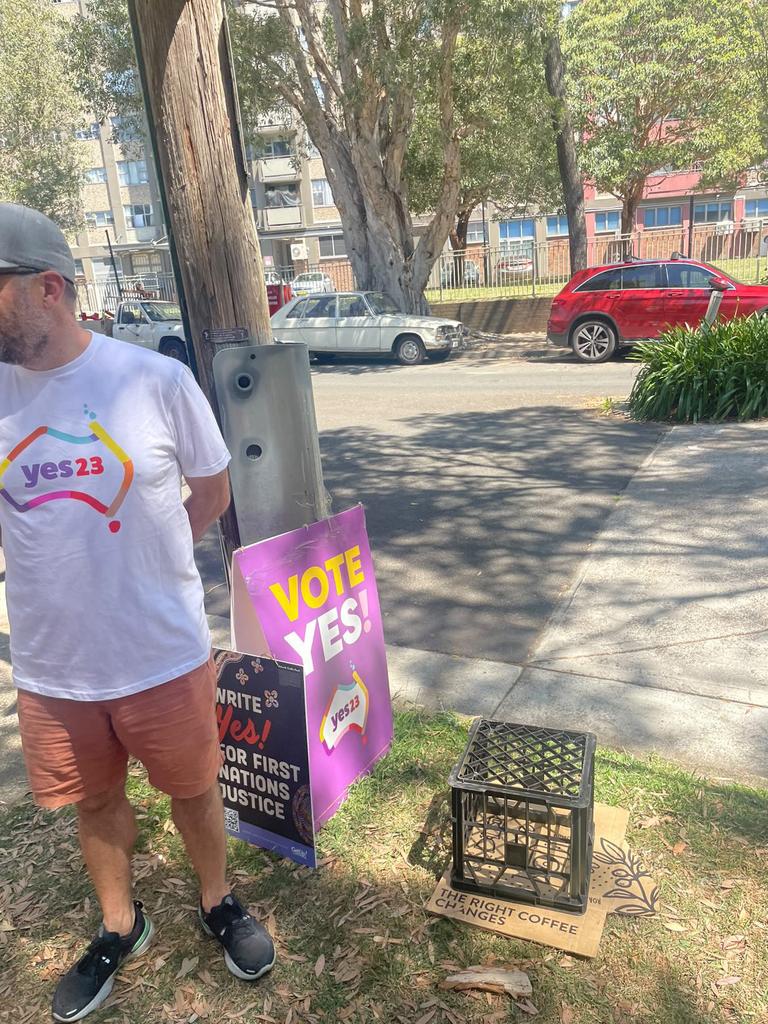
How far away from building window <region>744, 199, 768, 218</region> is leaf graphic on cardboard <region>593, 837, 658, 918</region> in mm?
50678

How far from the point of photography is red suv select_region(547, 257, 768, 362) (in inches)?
535

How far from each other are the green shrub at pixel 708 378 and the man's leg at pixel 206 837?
792cm

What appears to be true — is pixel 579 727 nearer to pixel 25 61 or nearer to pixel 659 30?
pixel 659 30

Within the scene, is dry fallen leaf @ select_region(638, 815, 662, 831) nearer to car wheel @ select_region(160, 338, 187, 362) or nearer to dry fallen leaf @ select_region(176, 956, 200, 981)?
dry fallen leaf @ select_region(176, 956, 200, 981)

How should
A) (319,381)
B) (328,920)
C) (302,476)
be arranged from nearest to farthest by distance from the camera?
1. (328,920)
2. (302,476)
3. (319,381)

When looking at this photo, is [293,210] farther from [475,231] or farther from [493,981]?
[493,981]

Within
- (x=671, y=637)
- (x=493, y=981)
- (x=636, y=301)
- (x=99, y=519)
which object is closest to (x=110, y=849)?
(x=99, y=519)

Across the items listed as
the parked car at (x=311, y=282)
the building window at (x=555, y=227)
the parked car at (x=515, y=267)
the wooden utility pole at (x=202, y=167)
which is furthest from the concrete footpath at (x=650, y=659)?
the building window at (x=555, y=227)

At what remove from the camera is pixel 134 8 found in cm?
268

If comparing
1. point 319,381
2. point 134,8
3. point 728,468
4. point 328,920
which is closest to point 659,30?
point 319,381

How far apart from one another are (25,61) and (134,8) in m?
38.3

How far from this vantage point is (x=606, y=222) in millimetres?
48625

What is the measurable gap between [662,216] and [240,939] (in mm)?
51853

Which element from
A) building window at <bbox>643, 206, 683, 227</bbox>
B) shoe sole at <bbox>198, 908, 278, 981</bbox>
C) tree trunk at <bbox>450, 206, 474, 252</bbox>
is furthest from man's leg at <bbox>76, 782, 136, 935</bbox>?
building window at <bbox>643, 206, 683, 227</bbox>
